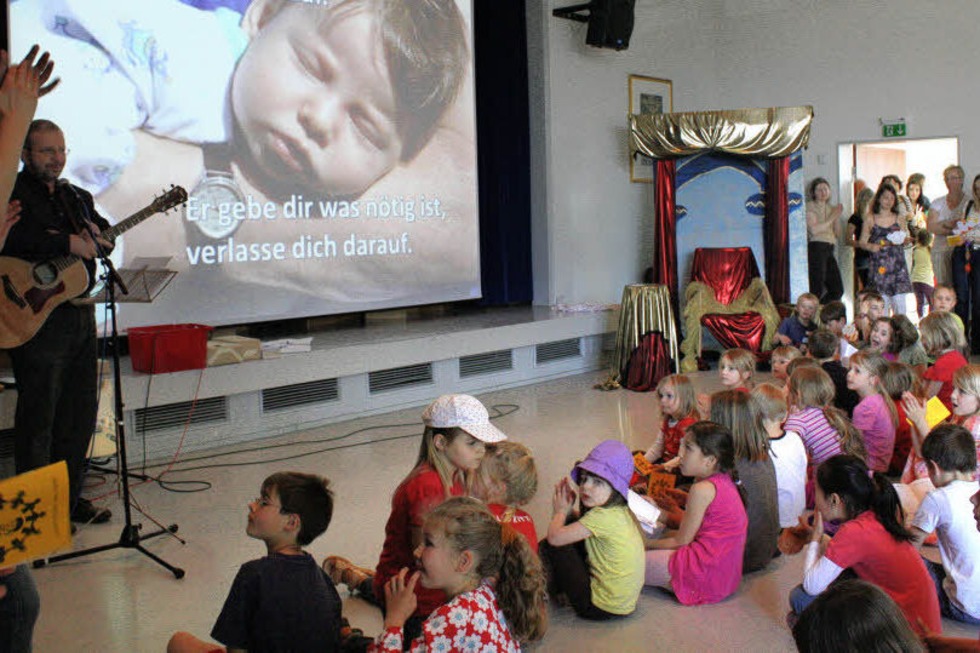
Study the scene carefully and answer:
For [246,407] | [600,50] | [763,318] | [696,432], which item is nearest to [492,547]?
[696,432]

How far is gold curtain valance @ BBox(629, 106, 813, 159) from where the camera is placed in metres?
8.25

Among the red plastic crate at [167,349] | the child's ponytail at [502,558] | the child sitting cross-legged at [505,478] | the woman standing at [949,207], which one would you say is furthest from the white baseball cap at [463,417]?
the woman standing at [949,207]

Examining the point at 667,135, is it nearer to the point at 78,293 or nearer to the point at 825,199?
the point at 825,199

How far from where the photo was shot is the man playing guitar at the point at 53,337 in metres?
3.71

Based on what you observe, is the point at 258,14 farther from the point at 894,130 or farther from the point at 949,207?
the point at 894,130

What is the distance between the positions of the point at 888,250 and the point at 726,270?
1.35m

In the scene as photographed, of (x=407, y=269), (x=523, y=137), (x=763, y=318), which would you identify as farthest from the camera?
(x=523, y=137)

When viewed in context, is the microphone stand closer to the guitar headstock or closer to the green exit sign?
the guitar headstock

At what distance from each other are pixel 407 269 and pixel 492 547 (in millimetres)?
5109

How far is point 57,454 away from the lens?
395 cm

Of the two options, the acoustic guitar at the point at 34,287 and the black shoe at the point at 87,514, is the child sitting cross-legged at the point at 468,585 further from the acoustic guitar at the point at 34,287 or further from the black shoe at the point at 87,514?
the black shoe at the point at 87,514

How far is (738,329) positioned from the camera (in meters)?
7.86

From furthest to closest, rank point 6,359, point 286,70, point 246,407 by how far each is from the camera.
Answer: point 286,70
point 246,407
point 6,359

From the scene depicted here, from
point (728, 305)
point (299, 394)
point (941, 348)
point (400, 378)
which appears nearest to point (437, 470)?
point (299, 394)
